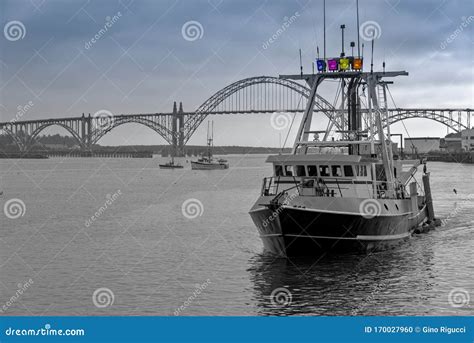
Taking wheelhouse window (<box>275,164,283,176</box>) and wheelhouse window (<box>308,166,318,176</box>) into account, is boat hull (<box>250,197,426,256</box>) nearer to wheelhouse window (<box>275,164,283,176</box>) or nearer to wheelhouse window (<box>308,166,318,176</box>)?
wheelhouse window (<box>275,164,283,176</box>)

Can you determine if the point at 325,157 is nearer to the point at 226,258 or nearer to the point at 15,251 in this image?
the point at 226,258

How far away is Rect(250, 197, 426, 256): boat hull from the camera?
28.5 metres

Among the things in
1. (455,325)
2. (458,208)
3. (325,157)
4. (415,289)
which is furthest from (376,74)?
(458,208)

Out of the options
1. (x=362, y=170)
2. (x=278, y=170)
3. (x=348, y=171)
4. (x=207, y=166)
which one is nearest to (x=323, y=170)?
(x=348, y=171)

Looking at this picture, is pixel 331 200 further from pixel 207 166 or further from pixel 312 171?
pixel 207 166

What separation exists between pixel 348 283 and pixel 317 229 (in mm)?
3561

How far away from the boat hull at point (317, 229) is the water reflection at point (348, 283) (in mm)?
453

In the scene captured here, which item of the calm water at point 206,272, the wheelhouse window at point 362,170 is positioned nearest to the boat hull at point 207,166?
the calm water at point 206,272

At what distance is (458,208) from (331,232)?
31023 mm

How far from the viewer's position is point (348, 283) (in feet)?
85.2

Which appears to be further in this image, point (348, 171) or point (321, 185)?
point (348, 171)

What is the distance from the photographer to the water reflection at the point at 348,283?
22484mm

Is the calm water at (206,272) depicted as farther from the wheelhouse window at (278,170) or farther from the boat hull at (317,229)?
the wheelhouse window at (278,170)

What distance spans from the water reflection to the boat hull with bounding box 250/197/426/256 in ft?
1.49
